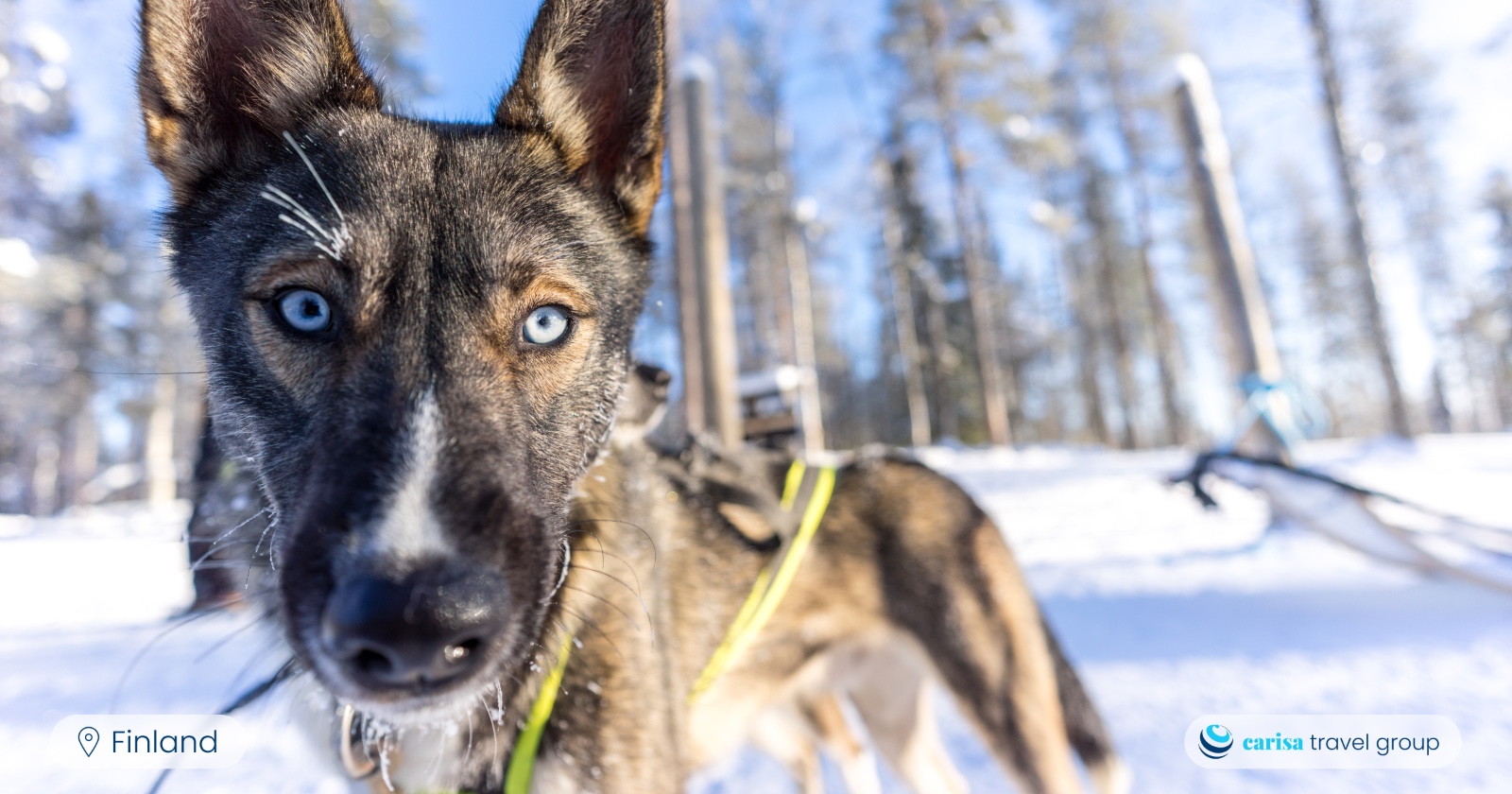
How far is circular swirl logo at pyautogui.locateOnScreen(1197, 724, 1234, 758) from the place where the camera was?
217 centimetres

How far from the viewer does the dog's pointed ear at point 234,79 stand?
5.08ft

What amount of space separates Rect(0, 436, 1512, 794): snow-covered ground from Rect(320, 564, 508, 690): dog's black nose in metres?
1.02

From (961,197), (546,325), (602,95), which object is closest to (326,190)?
(546,325)

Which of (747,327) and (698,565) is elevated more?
(747,327)

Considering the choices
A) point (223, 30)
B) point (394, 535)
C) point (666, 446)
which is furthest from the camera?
point (666, 446)

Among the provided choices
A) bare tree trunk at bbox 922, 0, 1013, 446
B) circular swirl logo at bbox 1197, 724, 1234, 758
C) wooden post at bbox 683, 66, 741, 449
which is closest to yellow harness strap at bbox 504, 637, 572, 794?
circular swirl logo at bbox 1197, 724, 1234, 758

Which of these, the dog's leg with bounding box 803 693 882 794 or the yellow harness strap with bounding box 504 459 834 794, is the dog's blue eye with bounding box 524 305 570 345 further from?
the dog's leg with bounding box 803 693 882 794

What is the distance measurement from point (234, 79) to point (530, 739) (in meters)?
1.78

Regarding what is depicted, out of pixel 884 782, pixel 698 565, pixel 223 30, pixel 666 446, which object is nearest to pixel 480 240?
pixel 223 30

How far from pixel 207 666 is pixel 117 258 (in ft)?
63.5

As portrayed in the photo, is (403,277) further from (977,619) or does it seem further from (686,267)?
(686,267)

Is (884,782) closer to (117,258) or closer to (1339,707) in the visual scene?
(1339,707)

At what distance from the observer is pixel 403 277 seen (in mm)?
1308

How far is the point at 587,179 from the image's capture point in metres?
1.79
